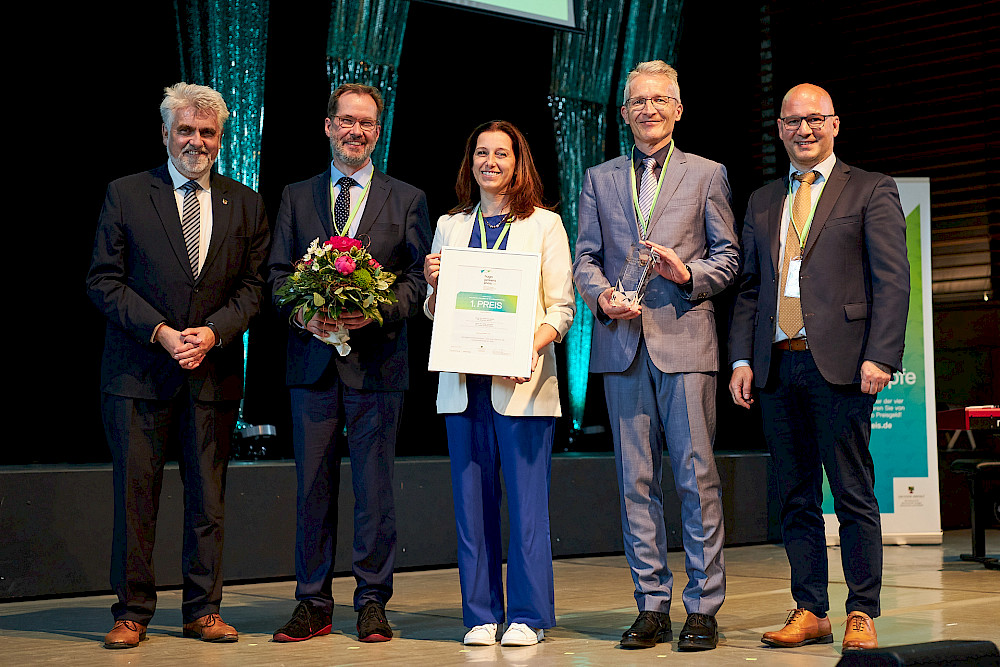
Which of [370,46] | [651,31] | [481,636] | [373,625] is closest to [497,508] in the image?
[481,636]

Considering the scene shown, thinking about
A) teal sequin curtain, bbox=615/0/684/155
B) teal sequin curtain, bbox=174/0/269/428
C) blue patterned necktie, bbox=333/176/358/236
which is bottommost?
blue patterned necktie, bbox=333/176/358/236

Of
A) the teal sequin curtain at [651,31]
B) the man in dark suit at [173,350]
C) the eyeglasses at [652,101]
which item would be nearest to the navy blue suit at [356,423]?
the man in dark suit at [173,350]

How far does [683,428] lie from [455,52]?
494cm

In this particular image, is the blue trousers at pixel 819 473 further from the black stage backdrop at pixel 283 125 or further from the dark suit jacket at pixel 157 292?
the black stage backdrop at pixel 283 125

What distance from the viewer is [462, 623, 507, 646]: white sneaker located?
10.7 feet

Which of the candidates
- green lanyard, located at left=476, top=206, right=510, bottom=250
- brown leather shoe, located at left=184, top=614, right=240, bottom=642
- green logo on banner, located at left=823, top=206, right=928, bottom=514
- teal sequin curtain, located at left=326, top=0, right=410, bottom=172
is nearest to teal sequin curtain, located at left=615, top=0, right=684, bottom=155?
teal sequin curtain, located at left=326, top=0, right=410, bottom=172

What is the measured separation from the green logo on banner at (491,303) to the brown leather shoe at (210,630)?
50.0 inches

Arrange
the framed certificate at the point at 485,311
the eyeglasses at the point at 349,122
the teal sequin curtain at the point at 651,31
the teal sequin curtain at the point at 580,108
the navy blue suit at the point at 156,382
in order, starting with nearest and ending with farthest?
the framed certificate at the point at 485,311 → the navy blue suit at the point at 156,382 → the eyeglasses at the point at 349,122 → the teal sequin curtain at the point at 580,108 → the teal sequin curtain at the point at 651,31

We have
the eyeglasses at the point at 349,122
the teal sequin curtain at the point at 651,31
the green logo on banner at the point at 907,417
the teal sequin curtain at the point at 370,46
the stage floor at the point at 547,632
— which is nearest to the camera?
the stage floor at the point at 547,632

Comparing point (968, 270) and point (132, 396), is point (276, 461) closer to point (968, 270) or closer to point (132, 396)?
point (132, 396)

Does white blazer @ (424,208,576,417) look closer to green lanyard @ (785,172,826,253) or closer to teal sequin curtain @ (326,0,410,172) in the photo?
green lanyard @ (785,172,826,253)

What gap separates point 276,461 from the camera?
203 inches

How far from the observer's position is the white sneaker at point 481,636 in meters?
3.26

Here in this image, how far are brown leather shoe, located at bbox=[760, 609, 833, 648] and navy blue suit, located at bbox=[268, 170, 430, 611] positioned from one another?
121 centimetres
